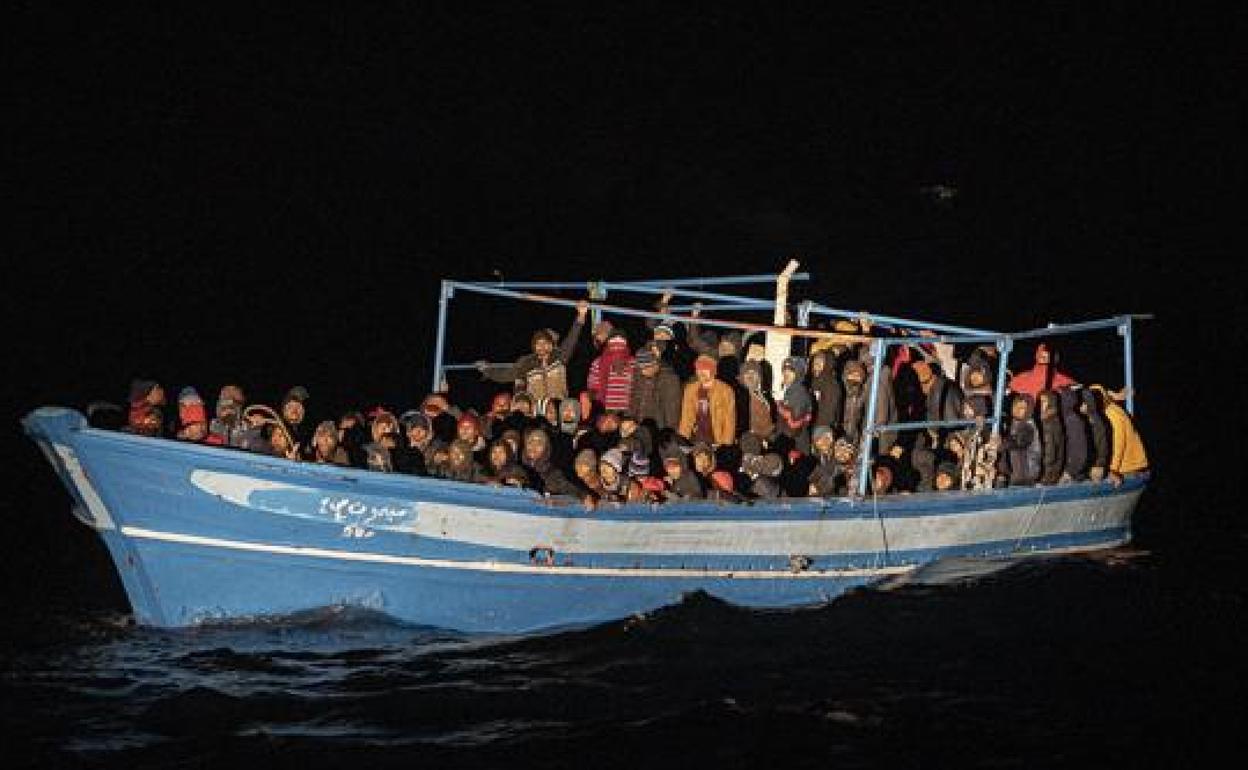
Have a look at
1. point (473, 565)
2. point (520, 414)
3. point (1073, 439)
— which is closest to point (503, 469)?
point (473, 565)

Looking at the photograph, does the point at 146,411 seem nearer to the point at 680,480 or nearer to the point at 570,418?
the point at 570,418

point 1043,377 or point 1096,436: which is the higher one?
point 1043,377

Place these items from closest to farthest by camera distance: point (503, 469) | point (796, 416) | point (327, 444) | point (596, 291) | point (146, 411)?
point (146, 411), point (503, 469), point (327, 444), point (796, 416), point (596, 291)

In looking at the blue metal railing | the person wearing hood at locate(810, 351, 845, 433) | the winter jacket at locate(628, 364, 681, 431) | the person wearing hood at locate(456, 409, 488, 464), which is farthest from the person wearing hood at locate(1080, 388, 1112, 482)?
the person wearing hood at locate(456, 409, 488, 464)

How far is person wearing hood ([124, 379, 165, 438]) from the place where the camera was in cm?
1417

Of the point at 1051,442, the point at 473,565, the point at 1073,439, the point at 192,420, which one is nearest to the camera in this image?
the point at 473,565

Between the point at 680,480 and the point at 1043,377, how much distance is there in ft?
17.4

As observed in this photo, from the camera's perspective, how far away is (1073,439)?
17.0m

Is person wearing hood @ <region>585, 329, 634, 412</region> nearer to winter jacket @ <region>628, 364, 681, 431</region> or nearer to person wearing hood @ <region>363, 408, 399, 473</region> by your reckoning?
winter jacket @ <region>628, 364, 681, 431</region>

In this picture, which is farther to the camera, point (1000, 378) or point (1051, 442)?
point (1051, 442)

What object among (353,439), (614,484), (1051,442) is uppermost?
(1051,442)

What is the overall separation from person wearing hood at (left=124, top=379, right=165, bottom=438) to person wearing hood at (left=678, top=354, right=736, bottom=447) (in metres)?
5.14

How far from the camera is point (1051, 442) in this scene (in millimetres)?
16797

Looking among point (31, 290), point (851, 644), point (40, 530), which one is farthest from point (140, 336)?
point (851, 644)
